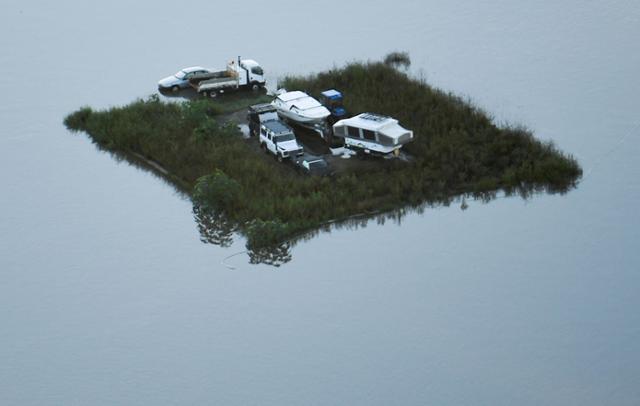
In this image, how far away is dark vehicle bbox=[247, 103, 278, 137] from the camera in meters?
53.0

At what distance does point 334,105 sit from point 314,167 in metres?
6.03

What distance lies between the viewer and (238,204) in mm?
46906

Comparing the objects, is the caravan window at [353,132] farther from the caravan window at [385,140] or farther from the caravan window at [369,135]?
the caravan window at [385,140]

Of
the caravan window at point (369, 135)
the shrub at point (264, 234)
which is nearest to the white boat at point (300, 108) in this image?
the caravan window at point (369, 135)

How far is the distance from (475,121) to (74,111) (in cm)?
→ 1835

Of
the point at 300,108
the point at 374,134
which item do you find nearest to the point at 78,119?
the point at 300,108

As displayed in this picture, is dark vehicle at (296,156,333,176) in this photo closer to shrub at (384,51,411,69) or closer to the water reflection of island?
the water reflection of island

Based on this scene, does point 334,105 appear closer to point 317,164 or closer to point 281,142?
point 281,142

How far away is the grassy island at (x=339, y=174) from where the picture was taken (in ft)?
153

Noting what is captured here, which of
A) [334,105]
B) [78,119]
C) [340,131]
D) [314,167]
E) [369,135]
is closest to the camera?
[314,167]

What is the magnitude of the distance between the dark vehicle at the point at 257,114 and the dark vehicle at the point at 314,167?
13.0 feet

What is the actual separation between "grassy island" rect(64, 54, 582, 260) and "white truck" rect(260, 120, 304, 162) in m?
0.47

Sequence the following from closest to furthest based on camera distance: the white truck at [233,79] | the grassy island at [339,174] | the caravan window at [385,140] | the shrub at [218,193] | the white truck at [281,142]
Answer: the grassy island at [339,174]
the shrub at [218,193]
the caravan window at [385,140]
the white truck at [281,142]
the white truck at [233,79]

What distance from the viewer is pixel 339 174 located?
4934 cm
